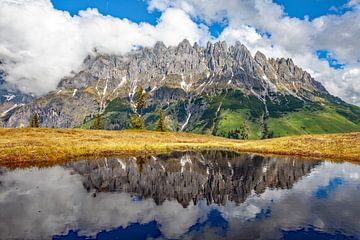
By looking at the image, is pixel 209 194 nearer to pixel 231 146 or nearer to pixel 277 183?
pixel 277 183

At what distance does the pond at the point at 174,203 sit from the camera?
23859 millimetres

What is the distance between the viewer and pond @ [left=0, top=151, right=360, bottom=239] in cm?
2386

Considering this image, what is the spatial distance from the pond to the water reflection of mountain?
0.40 ft

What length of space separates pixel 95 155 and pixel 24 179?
88.3 feet

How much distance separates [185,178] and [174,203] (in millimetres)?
13908

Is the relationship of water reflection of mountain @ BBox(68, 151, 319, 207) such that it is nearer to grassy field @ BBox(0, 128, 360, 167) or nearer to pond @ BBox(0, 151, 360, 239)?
pond @ BBox(0, 151, 360, 239)

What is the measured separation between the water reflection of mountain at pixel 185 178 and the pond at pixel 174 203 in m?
0.12

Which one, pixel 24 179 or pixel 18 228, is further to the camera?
pixel 24 179

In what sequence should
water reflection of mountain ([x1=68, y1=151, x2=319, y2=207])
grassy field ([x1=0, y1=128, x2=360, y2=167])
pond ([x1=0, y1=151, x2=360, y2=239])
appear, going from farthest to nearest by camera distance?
1. grassy field ([x1=0, y1=128, x2=360, y2=167])
2. water reflection of mountain ([x1=68, y1=151, x2=319, y2=207])
3. pond ([x1=0, y1=151, x2=360, y2=239])

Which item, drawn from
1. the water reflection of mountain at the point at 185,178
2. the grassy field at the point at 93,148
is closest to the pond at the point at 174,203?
the water reflection of mountain at the point at 185,178

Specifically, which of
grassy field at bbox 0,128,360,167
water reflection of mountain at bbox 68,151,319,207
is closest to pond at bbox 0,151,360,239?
water reflection of mountain at bbox 68,151,319,207

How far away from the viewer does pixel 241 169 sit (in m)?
56.2

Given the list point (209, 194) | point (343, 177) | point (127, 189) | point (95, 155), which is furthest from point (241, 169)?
point (95, 155)

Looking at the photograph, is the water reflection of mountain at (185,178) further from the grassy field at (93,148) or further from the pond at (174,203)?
the grassy field at (93,148)
